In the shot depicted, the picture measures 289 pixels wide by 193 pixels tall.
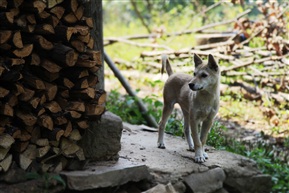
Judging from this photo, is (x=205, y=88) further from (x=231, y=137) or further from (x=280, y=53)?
(x=280, y=53)

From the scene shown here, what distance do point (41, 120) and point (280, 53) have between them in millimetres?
5473

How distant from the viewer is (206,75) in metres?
5.57

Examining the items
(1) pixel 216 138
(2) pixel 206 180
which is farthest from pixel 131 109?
(2) pixel 206 180

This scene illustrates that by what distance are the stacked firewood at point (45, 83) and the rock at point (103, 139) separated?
0.48 feet

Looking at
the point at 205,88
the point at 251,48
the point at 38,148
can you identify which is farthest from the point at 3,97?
the point at 251,48

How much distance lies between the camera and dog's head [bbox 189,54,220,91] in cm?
551

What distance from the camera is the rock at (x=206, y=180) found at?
17.4ft

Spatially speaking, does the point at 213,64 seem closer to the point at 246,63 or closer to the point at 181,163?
the point at 181,163

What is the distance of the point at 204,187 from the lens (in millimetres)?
5410

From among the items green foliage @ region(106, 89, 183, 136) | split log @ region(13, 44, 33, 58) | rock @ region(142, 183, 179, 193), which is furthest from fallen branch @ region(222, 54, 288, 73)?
split log @ region(13, 44, 33, 58)

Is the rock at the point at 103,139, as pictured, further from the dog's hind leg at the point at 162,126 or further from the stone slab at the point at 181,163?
the dog's hind leg at the point at 162,126

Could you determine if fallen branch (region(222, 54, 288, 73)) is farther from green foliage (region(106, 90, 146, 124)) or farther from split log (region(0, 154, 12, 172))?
split log (region(0, 154, 12, 172))

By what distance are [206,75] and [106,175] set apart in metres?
1.70

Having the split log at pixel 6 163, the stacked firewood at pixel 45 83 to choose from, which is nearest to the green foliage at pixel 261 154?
the stacked firewood at pixel 45 83
